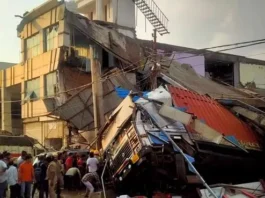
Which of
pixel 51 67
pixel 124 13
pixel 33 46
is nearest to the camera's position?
pixel 51 67

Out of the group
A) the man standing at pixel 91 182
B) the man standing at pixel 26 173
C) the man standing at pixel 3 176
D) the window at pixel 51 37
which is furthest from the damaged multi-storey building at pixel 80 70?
the man standing at pixel 3 176

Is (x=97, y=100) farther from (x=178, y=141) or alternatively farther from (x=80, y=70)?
(x=178, y=141)

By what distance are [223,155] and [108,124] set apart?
3849mm

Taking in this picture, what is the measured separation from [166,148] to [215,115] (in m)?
2.93

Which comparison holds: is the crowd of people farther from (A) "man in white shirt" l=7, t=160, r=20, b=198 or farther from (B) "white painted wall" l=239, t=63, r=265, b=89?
(B) "white painted wall" l=239, t=63, r=265, b=89

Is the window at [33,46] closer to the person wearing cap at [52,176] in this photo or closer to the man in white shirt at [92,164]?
the man in white shirt at [92,164]

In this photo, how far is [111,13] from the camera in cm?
2612

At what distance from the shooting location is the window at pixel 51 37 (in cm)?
2247

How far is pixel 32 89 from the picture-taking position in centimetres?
2456

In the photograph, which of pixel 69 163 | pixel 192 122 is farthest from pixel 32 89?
pixel 192 122

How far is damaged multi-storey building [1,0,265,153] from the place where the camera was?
18.0 meters

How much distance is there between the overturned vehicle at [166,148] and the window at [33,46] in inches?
504

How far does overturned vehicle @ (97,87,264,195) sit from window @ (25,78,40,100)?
11.9 m

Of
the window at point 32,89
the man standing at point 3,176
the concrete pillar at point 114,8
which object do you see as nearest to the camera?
the man standing at point 3,176
